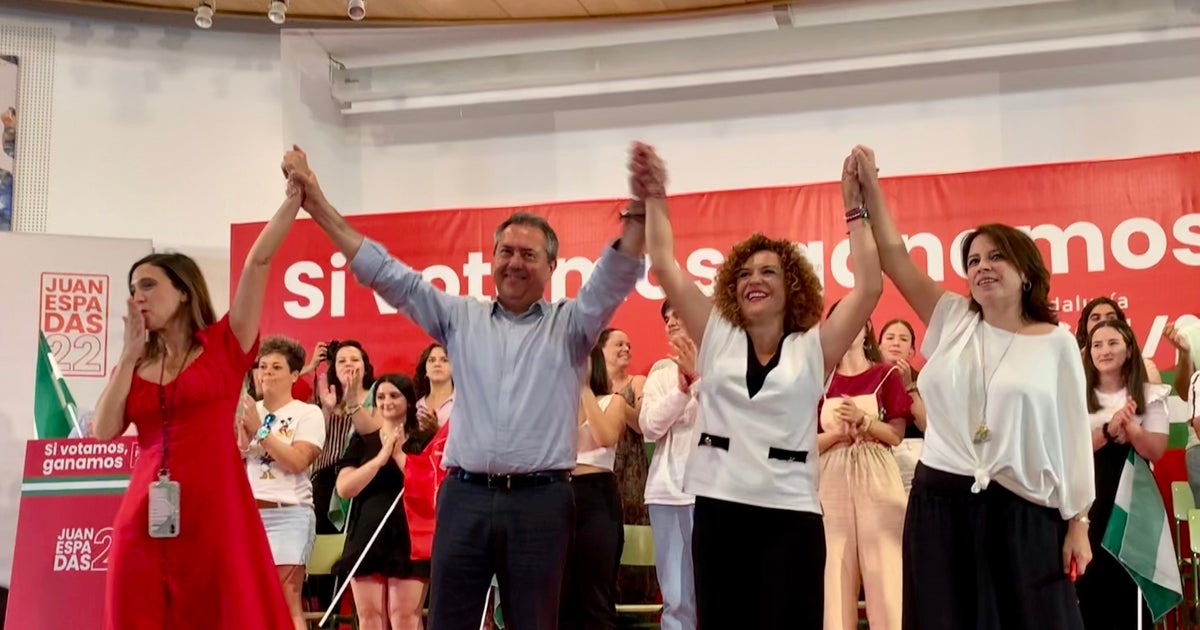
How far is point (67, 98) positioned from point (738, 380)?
591 cm

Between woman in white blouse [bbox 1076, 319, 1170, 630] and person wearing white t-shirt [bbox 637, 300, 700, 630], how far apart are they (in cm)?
155

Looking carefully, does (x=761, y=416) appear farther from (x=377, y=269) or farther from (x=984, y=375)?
(x=377, y=269)

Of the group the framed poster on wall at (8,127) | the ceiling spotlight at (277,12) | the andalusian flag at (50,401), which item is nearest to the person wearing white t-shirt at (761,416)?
the ceiling spotlight at (277,12)

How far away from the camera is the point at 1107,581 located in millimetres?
4270

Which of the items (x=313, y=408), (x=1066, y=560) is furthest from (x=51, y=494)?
(x=1066, y=560)

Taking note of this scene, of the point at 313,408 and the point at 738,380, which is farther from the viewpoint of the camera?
the point at 313,408

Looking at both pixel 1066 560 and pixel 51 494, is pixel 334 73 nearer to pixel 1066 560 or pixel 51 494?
pixel 51 494

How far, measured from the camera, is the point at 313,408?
476cm

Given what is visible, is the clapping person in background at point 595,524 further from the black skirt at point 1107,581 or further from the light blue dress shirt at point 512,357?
the black skirt at point 1107,581

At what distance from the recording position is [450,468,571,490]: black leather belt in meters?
2.71

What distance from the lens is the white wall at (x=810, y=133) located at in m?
6.12

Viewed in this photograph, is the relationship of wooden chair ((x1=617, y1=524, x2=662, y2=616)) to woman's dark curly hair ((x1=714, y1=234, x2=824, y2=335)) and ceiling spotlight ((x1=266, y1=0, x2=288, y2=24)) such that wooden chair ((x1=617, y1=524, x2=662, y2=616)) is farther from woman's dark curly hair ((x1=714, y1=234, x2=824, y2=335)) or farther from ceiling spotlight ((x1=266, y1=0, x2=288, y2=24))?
ceiling spotlight ((x1=266, y1=0, x2=288, y2=24))

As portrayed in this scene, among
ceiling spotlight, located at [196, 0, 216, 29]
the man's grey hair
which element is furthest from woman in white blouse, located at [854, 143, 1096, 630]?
ceiling spotlight, located at [196, 0, 216, 29]

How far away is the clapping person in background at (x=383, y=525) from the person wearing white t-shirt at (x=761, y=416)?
2.45 meters
